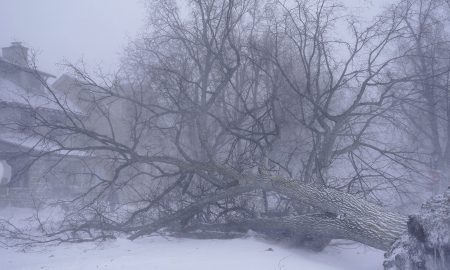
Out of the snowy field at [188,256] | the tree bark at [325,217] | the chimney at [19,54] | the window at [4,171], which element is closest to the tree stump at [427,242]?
the tree bark at [325,217]

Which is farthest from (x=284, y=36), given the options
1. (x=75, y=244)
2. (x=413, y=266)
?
(x=413, y=266)

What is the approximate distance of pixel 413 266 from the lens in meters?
4.93

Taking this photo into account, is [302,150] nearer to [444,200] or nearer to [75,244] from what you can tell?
[75,244]

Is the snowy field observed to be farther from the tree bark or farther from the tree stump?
the tree stump

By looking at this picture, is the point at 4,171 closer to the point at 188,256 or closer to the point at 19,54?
the point at 19,54

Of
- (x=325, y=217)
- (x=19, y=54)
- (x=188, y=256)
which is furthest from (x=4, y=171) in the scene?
(x=325, y=217)

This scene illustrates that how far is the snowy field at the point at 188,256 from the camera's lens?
6559 mm

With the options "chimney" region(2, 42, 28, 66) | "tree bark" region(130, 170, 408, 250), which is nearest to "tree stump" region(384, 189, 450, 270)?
"tree bark" region(130, 170, 408, 250)

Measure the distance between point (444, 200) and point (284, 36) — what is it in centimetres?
751

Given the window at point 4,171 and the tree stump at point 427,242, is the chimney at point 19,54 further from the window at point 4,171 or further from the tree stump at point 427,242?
the window at point 4,171

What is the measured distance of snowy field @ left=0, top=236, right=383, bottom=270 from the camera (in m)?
6.56

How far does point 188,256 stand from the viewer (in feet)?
23.7

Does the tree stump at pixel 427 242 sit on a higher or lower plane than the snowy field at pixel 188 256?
higher

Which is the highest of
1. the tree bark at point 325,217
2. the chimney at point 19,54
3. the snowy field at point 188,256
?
the chimney at point 19,54
